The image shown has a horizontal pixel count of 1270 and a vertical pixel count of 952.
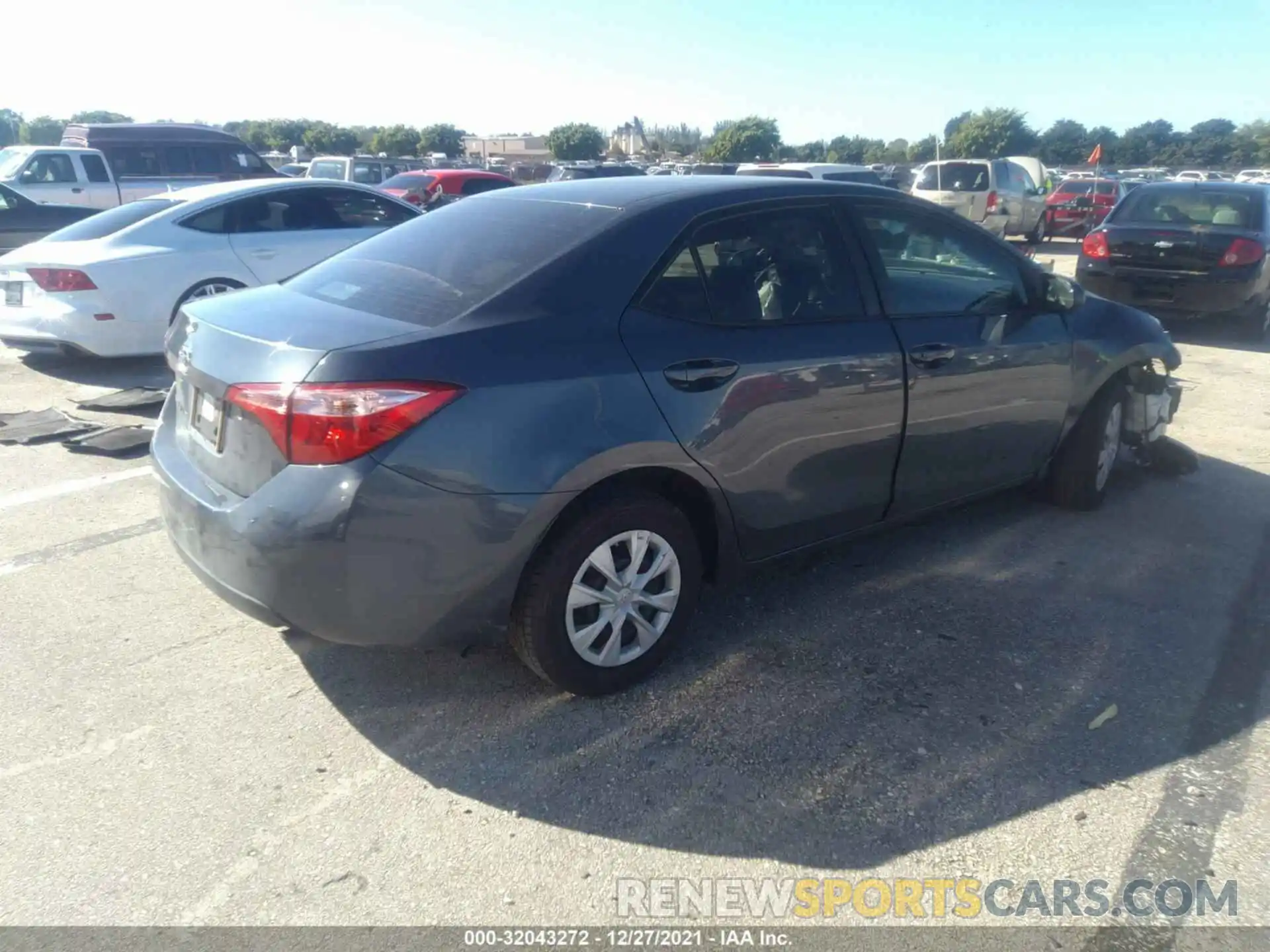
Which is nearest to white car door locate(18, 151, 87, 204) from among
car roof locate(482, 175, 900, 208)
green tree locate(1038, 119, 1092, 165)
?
car roof locate(482, 175, 900, 208)

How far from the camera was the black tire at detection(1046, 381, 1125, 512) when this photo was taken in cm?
521

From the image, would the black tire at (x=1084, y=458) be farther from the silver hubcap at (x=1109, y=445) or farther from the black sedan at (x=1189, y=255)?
the black sedan at (x=1189, y=255)

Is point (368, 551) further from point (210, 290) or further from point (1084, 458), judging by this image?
point (210, 290)

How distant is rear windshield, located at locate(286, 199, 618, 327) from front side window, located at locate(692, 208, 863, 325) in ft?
1.38

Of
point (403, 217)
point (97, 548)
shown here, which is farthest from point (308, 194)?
point (97, 548)

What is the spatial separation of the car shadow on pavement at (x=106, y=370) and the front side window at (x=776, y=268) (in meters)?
5.56

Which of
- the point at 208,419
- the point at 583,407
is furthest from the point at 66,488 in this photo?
the point at 583,407

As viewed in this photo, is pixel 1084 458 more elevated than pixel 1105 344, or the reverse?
pixel 1105 344

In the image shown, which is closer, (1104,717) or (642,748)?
(642,748)

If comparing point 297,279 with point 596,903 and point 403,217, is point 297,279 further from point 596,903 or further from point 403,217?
point 403,217

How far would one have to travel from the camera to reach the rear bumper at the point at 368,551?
9.55ft

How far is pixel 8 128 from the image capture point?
185 feet

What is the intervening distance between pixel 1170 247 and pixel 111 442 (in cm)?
979

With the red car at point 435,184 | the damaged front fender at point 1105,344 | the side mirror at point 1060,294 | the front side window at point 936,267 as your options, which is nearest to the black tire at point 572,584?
the front side window at point 936,267
